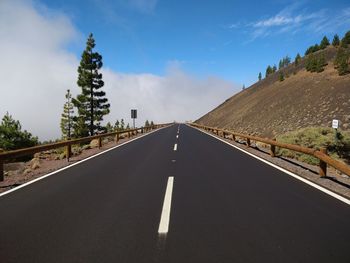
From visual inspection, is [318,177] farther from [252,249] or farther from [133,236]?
[133,236]

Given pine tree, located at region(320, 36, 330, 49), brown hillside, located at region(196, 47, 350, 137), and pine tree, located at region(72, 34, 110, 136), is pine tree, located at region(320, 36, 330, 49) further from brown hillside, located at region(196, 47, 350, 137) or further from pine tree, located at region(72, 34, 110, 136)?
→ pine tree, located at region(72, 34, 110, 136)

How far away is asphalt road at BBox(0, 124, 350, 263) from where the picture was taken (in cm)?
375

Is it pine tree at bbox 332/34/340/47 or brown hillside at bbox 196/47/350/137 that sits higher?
pine tree at bbox 332/34/340/47

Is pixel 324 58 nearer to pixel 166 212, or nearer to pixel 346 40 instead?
pixel 346 40

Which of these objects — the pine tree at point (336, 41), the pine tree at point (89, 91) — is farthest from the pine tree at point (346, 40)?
the pine tree at point (89, 91)

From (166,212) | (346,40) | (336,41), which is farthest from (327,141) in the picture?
(336,41)

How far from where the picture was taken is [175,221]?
486 centimetres

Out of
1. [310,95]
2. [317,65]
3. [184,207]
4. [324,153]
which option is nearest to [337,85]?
[310,95]

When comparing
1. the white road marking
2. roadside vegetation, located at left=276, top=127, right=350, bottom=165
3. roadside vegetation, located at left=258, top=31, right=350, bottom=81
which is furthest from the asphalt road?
roadside vegetation, located at left=258, top=31, right=350, bottom=81

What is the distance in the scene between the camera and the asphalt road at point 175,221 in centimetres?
375

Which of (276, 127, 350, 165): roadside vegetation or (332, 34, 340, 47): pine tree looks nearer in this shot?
(276, 127, 350, 165): roadside vegetation

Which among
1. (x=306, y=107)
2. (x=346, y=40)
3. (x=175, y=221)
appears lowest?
(x=175, y=221)

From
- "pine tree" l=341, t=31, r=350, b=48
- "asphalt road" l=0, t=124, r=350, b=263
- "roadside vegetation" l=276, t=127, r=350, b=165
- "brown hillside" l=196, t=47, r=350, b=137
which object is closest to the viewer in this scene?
"asphalt road" l=0, t=124, r=350, b=263

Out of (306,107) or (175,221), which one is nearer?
(175,221)
